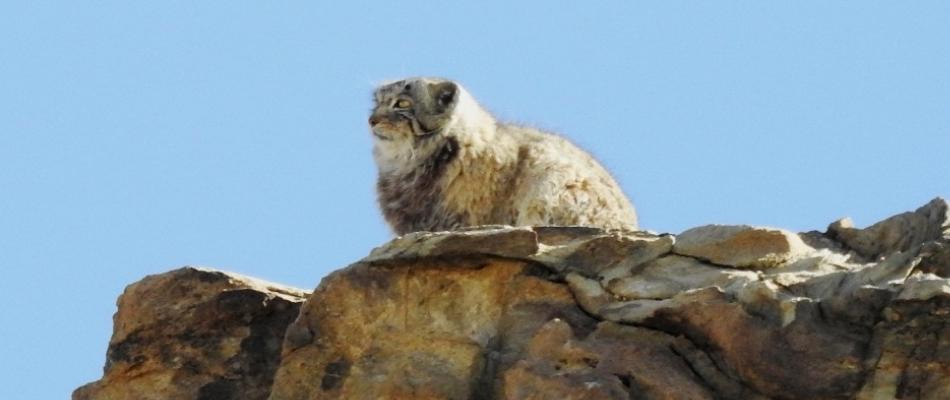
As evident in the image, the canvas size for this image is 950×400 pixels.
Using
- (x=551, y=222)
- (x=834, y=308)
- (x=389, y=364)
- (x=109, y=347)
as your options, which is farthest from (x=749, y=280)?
(x=109, y=347)

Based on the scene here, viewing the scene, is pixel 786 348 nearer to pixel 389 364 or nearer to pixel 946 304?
pixel 946 304

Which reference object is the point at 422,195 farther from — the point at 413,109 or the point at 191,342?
the point at 191,342

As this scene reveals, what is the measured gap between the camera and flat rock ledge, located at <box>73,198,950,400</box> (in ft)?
32.3

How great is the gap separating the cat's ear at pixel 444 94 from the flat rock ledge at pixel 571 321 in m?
3.24

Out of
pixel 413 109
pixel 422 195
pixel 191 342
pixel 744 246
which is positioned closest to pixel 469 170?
Answer: pixel 422 195

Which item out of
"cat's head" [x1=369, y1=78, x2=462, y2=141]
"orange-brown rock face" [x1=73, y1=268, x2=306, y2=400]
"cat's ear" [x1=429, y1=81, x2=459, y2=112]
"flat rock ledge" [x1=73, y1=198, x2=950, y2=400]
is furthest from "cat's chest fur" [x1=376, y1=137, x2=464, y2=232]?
"orange-brown rock face" [x1=73, y1=268, x2=306, y2=400]

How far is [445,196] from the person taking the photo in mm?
14414

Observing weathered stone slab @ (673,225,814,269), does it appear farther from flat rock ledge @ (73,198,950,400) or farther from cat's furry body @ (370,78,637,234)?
cat's furry body @ (370,78,637,234)

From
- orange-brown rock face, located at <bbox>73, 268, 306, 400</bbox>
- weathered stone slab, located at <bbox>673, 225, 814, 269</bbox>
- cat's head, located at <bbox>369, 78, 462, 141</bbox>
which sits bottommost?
orange-brown rock face, located at <bbox>73, 268, 306, 400</bbox>

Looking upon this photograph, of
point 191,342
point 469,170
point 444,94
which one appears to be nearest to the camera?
point 191,342

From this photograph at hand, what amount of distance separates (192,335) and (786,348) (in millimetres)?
4210

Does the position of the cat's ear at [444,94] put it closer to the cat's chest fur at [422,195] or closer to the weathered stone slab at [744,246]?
the cat's chest fur at [422,195]

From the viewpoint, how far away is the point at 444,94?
14945 mm

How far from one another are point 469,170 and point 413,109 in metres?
0.82
